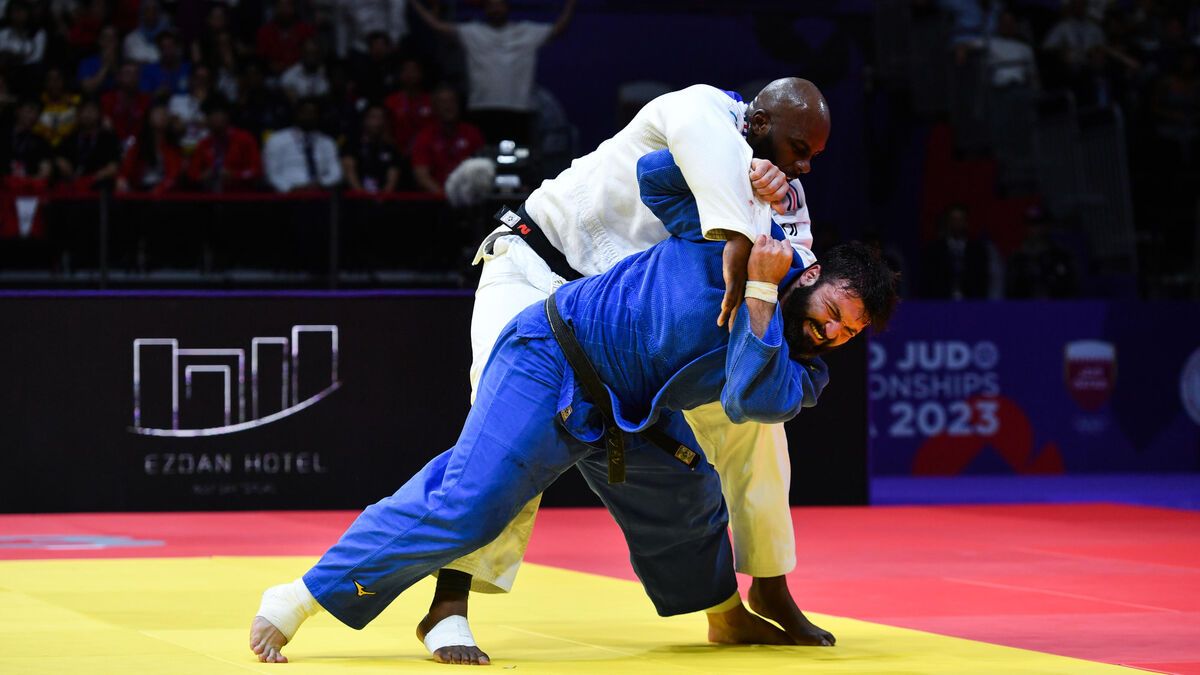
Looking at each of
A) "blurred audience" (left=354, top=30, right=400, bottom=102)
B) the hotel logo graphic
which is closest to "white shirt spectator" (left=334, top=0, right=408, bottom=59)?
"blurred audience" (left=354, top=30, right=400, bottom=102)

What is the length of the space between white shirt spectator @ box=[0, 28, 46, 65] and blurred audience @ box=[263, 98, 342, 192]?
1.98 metres

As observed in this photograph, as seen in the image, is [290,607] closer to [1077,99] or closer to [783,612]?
[783,612]

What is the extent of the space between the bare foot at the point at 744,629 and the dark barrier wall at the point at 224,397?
450cm

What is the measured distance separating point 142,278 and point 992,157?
823 centimetres

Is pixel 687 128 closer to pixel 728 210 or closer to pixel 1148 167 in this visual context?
pixel 728 210

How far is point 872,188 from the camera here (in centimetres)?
1576

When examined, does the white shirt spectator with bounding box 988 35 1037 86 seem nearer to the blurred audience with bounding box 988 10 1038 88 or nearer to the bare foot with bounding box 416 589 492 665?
the blurred audience with bounding box 988 10 1038 88

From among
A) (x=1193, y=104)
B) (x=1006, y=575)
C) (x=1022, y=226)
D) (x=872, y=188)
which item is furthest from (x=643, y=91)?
(x=1006, y=575)

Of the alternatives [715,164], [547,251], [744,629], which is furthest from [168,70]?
[715,164]

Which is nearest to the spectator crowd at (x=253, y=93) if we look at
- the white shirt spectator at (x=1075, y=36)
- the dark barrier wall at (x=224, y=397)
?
the dark barrier wall at (x=224, y=397)

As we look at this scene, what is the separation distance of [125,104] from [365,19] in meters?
2.37

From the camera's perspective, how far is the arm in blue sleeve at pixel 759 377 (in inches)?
150

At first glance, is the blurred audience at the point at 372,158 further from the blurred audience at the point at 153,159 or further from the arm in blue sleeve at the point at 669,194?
the arm in blue sleeve at the point at 669,194

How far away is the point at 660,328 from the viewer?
4.03 metres
